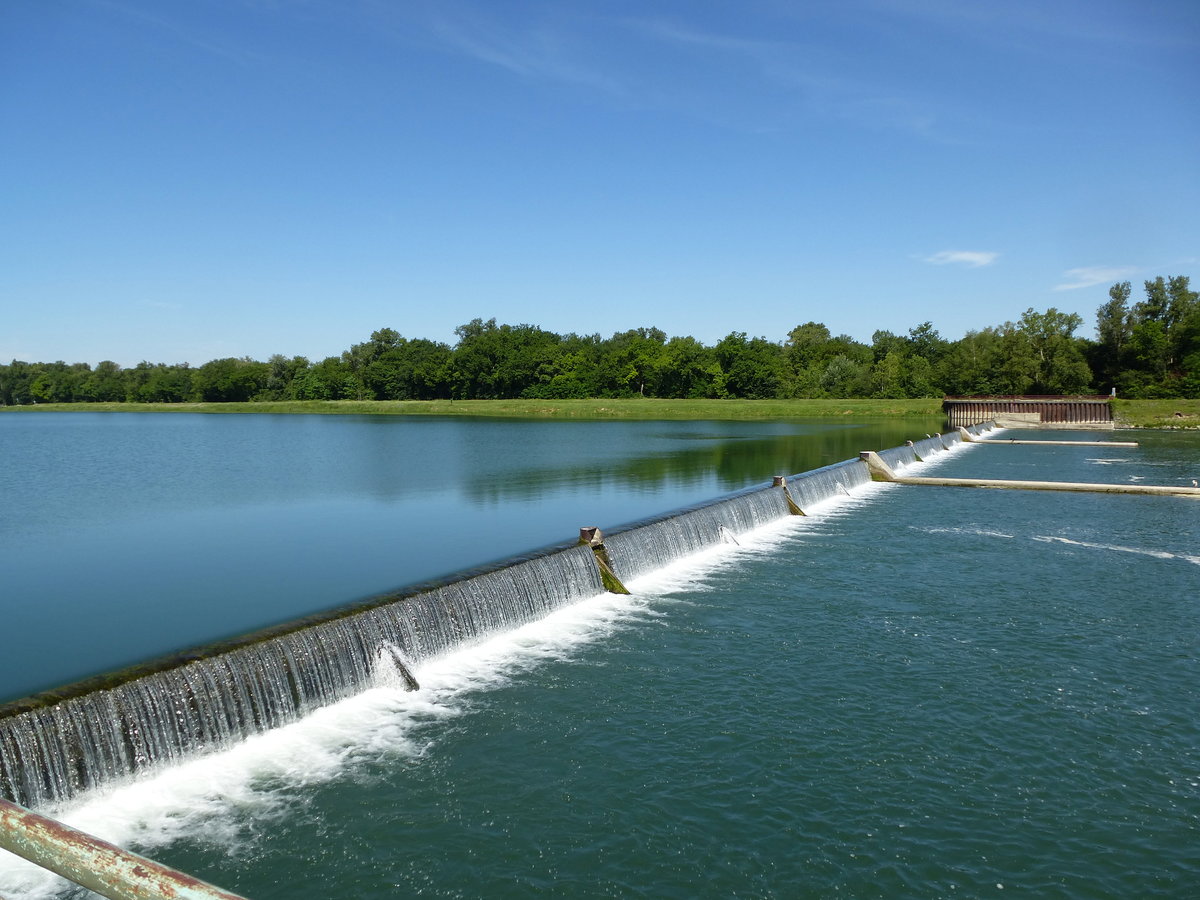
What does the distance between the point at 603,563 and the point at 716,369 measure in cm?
9594

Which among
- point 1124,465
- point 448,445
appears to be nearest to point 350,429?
point 448,445

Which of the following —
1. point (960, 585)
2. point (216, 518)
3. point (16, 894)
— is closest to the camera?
point (16, 894)

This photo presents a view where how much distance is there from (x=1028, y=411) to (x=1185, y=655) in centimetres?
7031

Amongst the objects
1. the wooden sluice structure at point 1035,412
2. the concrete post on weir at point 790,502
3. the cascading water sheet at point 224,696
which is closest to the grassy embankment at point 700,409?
the wooden sluice structure at point 1035,412

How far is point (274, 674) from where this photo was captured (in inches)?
375

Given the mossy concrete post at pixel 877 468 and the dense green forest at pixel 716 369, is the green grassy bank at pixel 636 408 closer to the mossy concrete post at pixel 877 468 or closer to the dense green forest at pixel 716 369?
the dense green forest at pixel 716 369

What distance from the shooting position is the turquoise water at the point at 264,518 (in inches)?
523

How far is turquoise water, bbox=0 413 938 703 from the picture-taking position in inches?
523

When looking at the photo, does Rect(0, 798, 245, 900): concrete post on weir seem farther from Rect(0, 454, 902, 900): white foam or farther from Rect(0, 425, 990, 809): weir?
Rect(0, 425, 990, 809): weir

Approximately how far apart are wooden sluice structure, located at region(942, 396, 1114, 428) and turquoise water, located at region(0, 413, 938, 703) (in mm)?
30923

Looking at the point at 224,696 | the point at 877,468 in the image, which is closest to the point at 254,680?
the point at 224,696

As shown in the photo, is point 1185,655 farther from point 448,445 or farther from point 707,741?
point 448,445

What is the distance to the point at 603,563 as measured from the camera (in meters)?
15.6

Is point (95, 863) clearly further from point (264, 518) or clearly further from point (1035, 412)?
point (1035, 412)
